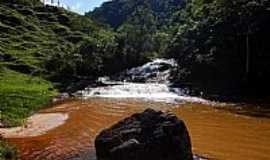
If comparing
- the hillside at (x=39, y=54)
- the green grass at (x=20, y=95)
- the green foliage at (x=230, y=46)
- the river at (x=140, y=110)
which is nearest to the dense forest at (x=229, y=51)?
the green foliage at (x=230, y=46)

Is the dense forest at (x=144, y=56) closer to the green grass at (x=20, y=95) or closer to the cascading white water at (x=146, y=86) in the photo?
the green grass at (x=20, y=95)

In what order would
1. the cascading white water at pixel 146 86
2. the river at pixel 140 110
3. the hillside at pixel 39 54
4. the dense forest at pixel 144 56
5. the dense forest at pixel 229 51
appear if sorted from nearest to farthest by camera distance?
the river at pixel 140 110, the hillside at pixel 39 54, the cascading white water at pixel 146 86, the dense forest at pixel 144 56, the dense forest at pixel 229 51

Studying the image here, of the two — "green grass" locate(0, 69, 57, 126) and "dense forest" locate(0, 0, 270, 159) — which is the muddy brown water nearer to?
"green grass" locate(0, 69, 57, 126)

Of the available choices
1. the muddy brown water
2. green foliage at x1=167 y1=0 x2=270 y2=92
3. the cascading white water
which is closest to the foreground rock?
the muddy brown water

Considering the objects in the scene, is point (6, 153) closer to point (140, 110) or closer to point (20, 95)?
point (140, 110)

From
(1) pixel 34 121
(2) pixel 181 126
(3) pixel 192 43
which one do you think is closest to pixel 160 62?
(3) pixel 192 43

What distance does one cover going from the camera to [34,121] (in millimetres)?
Answer: 52344

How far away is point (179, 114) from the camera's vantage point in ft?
185

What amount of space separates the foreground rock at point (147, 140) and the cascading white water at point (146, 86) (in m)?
41.5

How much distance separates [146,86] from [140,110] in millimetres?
20899

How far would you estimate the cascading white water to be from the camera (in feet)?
235

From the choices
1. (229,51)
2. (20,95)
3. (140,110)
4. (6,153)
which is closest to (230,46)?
(229,51)

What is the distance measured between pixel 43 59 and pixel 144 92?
33875mm

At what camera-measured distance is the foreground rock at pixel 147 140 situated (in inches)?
935
